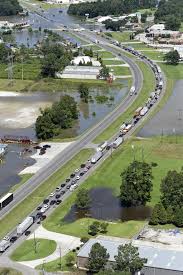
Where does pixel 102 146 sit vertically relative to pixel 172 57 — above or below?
below

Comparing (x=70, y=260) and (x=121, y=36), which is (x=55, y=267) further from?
(x=121, y=36)

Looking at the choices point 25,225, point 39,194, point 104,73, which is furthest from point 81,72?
point 25,225

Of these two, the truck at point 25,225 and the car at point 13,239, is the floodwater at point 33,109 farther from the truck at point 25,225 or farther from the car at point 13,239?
the car at point 13,239

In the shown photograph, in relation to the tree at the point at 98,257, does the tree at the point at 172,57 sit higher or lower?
higher

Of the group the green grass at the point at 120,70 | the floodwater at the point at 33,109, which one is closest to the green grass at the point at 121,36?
the green grass at the point at 120,70

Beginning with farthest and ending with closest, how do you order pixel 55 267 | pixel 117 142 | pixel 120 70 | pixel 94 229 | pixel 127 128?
pixel 120 70, pixel 127 128, pixel 117 142, pixel 94 229, pixel 55 267

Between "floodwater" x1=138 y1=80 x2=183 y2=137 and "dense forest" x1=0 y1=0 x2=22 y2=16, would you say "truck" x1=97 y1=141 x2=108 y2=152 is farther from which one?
"dense forest" x1=0 y1=0 x2=22 y2=16
